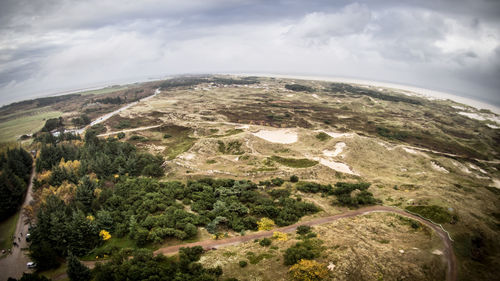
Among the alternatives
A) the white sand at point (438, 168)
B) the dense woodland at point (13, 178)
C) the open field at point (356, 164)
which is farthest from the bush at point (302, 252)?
the white sand at point (438, 168)

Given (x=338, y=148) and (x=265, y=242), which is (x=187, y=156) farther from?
(x=338, y=148)

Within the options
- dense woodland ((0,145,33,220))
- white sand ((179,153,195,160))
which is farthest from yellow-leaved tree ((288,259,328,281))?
dense woodland ((0,145,33,220))

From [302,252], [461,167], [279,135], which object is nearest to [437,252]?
[302,252]

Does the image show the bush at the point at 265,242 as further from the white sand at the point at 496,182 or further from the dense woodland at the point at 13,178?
the white sand at the point at 496,182

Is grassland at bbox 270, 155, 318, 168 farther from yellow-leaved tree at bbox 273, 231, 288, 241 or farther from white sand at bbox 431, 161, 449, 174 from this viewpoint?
white sand at bbox 431, 161, 449, 174

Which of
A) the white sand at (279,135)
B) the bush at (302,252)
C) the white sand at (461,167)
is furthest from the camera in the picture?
the white sand at (279,135)
